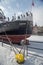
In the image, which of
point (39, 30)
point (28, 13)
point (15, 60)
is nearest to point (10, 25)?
point (28, 13)

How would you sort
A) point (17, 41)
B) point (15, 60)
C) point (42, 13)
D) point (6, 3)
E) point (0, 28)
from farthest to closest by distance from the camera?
point (0, 28)
point (17, 41)
point (6, 3)
point (42, 13)
point (15, 60)

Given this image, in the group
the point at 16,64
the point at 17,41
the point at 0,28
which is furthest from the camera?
the point at 0,28

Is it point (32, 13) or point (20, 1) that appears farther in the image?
point (20, 1)

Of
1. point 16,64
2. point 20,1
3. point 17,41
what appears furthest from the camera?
point 17,41

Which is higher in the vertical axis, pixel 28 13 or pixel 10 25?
pixel 28 13

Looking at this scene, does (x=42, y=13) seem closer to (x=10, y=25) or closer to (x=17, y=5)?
(x=17, y=5)

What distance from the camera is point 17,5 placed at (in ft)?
11.6

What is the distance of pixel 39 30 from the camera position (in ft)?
9.66

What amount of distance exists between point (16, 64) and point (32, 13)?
108 centimetres

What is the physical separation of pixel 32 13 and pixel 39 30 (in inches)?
14.1

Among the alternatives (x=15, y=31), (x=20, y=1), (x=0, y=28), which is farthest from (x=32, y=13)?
(x=0, y=28)

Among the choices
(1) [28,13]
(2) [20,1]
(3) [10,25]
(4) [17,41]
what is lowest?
(4) [17,41]

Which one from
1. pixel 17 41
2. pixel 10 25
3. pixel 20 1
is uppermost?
pixel 20 1

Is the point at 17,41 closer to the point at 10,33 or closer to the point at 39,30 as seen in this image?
the point at 10,33
